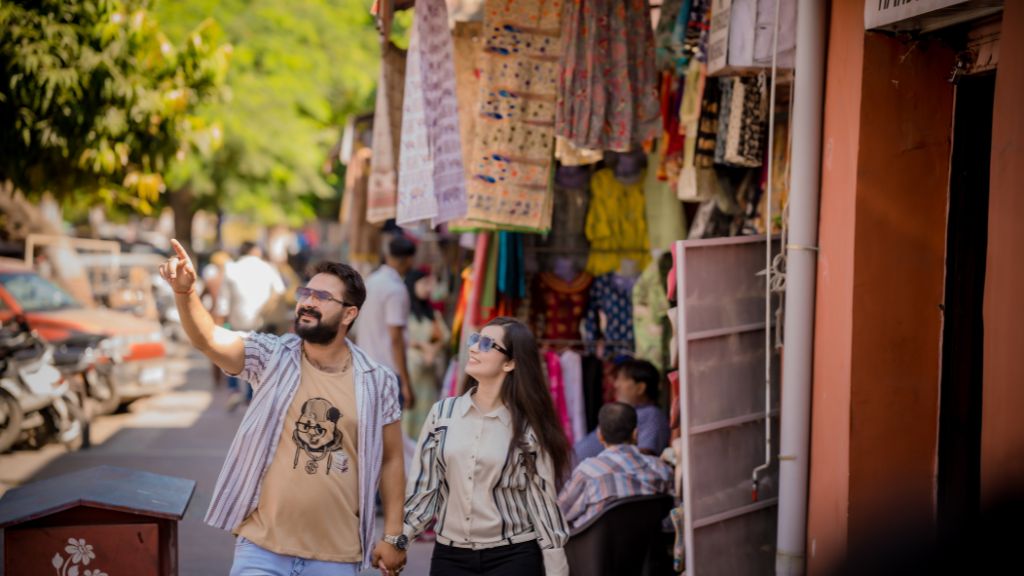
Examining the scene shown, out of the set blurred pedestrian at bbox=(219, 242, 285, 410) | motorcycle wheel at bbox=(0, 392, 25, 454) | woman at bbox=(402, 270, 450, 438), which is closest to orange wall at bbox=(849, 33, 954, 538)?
woman at bbox=(402, 270, 450, 438)

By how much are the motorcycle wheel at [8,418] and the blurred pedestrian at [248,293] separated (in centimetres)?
342

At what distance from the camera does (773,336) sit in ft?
20.7

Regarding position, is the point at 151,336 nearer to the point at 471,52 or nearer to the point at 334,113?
the point at 471,52

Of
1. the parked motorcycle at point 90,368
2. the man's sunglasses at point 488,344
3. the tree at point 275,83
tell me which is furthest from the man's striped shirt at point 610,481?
the tree at point 275,83

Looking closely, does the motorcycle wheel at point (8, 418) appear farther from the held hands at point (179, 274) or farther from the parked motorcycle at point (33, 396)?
the held hands at point (179, 274)

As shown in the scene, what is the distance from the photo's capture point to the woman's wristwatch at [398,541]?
15.2ft

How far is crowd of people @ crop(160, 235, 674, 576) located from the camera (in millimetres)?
4379

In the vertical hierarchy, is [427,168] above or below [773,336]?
above

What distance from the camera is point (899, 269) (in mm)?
5480

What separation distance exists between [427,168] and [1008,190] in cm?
353

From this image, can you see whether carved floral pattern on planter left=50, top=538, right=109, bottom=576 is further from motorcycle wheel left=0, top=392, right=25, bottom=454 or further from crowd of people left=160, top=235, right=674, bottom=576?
motorcycle wheel left=0, top=392, right=25, bottom=454

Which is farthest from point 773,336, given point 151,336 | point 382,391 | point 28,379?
point 151,336

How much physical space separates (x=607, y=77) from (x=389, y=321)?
2675 mm

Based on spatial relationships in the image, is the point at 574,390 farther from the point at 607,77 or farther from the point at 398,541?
the point at 398,541
